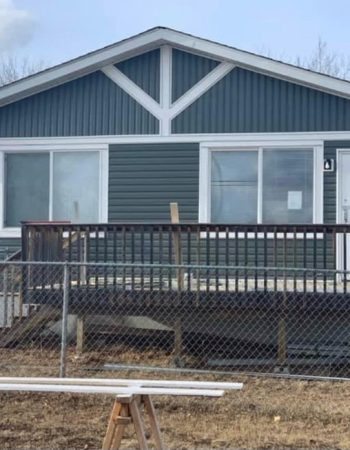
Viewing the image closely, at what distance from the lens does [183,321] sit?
29.1ft

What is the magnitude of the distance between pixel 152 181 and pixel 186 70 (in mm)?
1867

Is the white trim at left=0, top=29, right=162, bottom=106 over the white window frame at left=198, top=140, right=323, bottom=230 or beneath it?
over

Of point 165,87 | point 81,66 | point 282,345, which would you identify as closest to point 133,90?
point 165,87

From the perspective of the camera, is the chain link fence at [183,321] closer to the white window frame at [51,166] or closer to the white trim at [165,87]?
the white window frame at [51,166]

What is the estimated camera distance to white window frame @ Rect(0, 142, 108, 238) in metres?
11.6

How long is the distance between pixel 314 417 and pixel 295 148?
213 inches

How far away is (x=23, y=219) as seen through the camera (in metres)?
11.9

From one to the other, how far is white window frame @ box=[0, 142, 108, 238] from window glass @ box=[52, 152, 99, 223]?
0.07m

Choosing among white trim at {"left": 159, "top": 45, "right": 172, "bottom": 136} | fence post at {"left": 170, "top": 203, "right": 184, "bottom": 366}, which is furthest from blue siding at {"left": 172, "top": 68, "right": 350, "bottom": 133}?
fence post at {"left": 170, "top": 203, "right": 184, "bottom": 366}

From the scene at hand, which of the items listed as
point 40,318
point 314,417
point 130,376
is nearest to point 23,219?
point 40,318

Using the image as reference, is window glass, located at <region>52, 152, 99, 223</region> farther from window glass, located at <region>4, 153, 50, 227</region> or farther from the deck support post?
the deck support post

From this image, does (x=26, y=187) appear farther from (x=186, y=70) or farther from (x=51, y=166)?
(x=186, y=70)

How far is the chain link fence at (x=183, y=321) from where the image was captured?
8.33 meters

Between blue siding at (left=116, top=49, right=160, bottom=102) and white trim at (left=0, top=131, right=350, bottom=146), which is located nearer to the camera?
white trim at (left=0, top=131, right=350, bottom=146)
